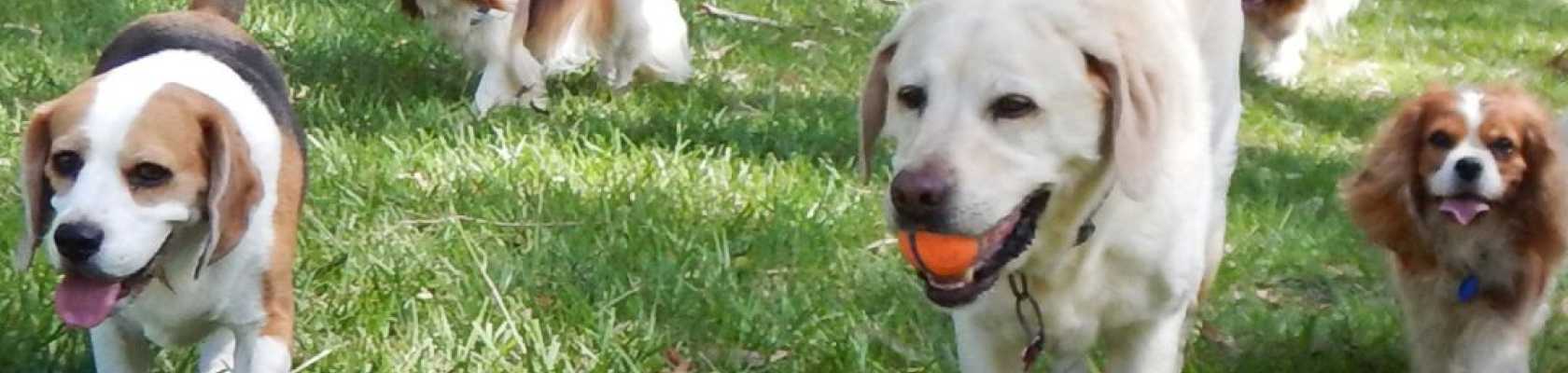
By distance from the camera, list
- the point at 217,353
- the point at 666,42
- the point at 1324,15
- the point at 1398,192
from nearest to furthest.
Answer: the point at 217,353, the point at 1398,192, the point at 666,42, the point at 1324,15

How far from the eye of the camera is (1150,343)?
3.69 m

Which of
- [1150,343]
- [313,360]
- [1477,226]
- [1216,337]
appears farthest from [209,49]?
[1477,226]

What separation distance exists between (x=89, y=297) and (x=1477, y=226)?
3160 mm

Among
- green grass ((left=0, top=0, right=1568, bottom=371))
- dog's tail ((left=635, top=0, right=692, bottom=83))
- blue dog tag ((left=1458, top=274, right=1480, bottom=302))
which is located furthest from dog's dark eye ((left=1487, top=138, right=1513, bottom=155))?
dog's tail ((left=635, top=0, right=692, bottom=83))

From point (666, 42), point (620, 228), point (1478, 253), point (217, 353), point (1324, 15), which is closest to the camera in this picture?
point (217, 353)

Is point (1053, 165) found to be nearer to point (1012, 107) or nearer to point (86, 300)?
point (1012, 107)

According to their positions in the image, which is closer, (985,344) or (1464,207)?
(985,344)

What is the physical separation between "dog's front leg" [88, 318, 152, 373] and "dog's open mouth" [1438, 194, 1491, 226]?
2.93 meters

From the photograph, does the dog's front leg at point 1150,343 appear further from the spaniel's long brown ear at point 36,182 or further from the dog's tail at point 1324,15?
the dog's tail at point 1324,15

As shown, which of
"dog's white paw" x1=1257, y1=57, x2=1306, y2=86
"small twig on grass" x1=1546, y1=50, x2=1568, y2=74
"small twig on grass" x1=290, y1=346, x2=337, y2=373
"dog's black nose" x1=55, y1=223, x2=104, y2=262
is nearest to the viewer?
"dog's black nose" x1=55, y1=223, x2=104, y2=262

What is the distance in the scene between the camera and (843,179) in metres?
6.02

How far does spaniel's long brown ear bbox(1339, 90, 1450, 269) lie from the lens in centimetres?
499

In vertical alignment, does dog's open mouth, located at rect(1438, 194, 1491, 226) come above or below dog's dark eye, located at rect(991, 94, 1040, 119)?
below

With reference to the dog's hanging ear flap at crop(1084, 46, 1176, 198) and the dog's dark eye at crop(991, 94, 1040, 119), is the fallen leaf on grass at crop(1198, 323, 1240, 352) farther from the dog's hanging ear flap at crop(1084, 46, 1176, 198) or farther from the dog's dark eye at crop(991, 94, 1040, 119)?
the dog's dark eye at crop(991, 94, 1040, 119)
